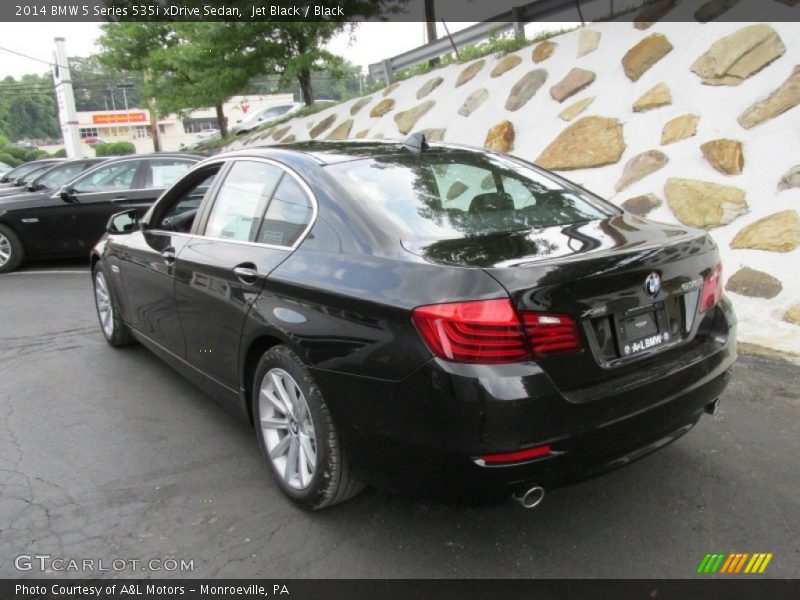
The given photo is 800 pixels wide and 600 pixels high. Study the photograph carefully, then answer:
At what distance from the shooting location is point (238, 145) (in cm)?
1708

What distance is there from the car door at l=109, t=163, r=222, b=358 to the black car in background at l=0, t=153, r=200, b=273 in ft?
16.6

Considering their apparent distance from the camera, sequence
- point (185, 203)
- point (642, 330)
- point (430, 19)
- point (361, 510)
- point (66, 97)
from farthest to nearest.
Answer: point (66, 97), point (430, 19), point (185, 203), point (361, 510), point (642, 330)

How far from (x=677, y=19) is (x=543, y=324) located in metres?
7.58


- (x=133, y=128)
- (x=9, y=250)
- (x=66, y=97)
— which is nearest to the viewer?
(x=9, y=250)

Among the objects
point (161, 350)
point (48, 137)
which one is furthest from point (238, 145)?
point (48, 137)

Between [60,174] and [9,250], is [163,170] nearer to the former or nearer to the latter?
[9,250]

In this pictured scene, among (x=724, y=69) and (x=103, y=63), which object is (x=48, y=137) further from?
→ (x=724, y=69)

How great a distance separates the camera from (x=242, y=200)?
3475mm

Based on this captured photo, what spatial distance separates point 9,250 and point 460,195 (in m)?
8.59

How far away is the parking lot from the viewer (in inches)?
101

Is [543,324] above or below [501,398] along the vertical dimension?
above

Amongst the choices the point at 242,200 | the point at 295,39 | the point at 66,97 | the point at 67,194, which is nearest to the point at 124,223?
the point at 242,200

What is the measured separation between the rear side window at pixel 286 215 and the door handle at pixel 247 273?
158mm

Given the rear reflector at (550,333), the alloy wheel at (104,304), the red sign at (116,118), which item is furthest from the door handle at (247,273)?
the red sign at (116,118)
